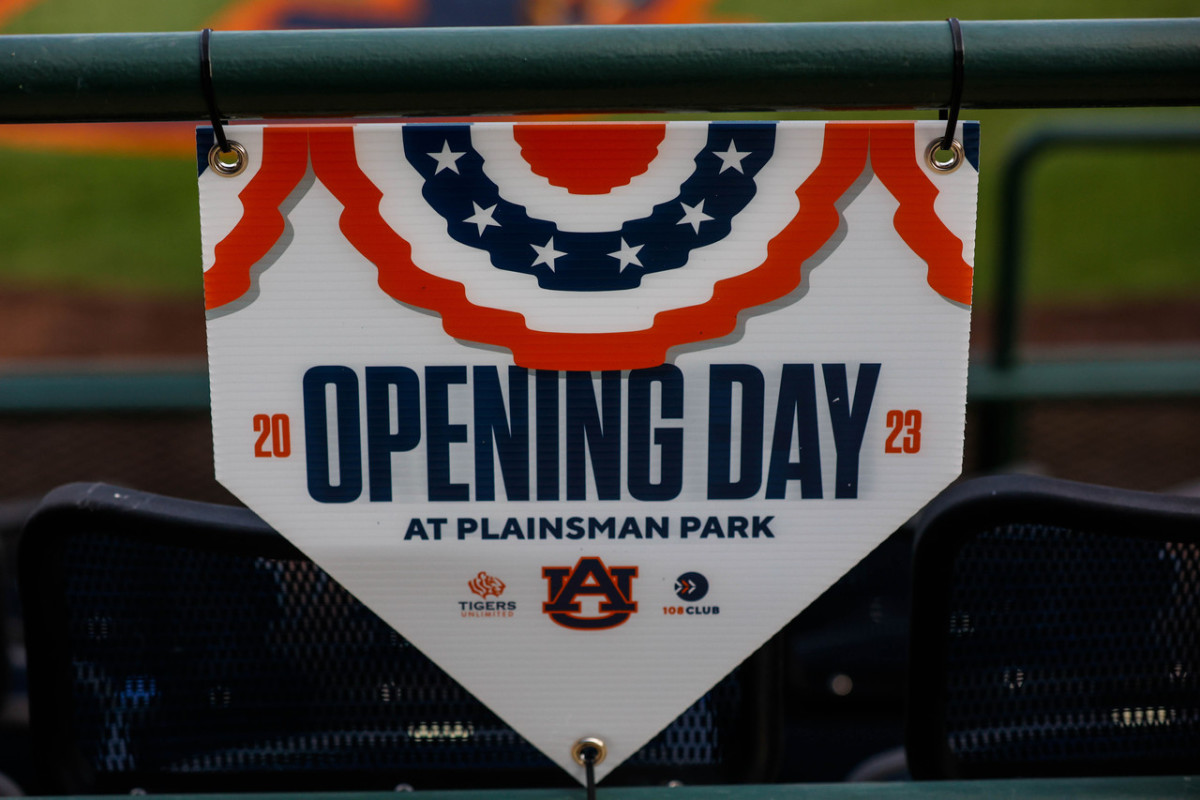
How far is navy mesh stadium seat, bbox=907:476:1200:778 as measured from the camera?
792mm

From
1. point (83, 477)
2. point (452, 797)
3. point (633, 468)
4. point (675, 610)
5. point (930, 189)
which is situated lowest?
point (83, 477)

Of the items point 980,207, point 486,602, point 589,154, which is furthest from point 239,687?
point 980,207

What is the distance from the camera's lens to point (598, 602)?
30.6 inches

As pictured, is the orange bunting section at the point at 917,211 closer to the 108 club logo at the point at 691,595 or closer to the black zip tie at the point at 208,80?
the 108 club logo at the point at 691,595

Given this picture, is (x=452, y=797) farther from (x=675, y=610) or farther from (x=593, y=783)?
(x=675, y=610)

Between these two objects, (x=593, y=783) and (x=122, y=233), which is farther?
(x=122, y=233)

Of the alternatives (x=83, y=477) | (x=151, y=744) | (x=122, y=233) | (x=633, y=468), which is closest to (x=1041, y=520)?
(x=633, y=468)

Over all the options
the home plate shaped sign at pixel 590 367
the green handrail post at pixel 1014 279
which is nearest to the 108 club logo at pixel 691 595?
A: the home plate shaped sign at pixel 590 367

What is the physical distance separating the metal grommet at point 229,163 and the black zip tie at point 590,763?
0.47 metres

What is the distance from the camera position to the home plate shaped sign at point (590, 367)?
0.73 meters

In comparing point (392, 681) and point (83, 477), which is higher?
point (392, 681)

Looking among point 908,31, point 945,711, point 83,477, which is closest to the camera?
point 908,31

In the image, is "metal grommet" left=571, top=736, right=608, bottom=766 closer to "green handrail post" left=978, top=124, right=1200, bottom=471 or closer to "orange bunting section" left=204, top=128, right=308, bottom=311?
"orange bunting section" left=204, top=128, right=308, bottom=311

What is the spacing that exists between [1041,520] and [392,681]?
495mm
